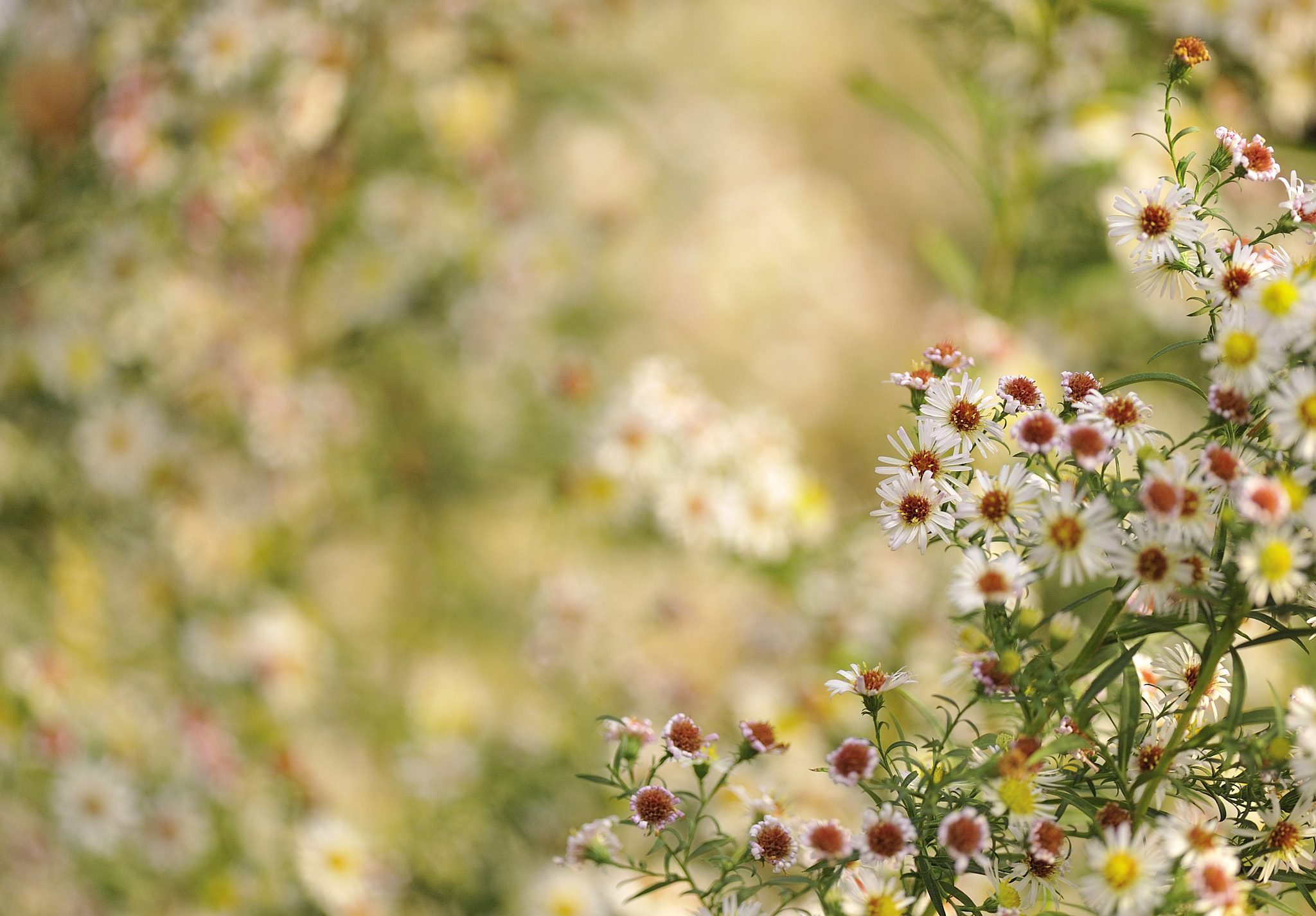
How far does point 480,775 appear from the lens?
132 centimetres

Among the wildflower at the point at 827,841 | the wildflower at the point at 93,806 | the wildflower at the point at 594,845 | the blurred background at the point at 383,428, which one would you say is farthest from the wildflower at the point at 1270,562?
the wildflower at the point at 93,806

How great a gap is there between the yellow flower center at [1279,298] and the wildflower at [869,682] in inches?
9.2

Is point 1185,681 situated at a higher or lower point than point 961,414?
lower

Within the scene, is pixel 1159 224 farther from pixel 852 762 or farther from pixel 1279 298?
pixel 852 762

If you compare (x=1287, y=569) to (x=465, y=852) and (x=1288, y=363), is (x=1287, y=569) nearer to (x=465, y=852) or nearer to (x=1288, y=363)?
(x=1288, y=363)

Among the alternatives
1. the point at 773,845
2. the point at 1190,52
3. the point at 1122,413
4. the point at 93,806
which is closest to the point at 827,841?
the point at 773,845

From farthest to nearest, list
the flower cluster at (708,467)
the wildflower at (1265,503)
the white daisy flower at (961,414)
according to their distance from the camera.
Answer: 1. the flower cluster at (708,467)
2. the white daisy flower at (961,414)
3. the wildflower at (1265,503)

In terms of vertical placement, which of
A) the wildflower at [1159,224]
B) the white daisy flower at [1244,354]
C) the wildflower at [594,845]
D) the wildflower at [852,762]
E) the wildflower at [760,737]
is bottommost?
the wildflower at [852,762]

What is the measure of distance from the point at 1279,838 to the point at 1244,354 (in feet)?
0.77

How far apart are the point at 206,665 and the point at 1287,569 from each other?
1377 millimetres

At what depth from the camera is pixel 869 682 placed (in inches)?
19.5

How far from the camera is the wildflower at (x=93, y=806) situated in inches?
46.0

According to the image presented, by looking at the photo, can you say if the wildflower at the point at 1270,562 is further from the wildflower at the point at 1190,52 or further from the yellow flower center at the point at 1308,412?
the wildflower at the point at 1190,52

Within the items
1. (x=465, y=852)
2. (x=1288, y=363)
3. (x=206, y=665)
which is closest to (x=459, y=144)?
(x=206, y=665)
